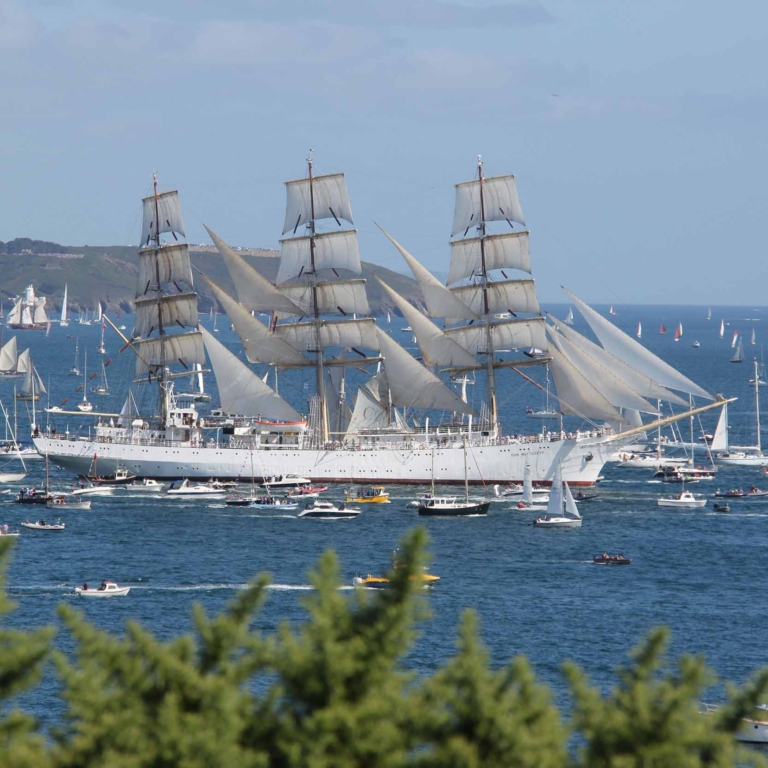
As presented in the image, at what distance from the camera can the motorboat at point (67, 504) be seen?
237 feet

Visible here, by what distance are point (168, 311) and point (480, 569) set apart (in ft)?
121

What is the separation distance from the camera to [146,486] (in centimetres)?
8206

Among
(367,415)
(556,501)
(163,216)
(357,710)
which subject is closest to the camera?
(357,710)

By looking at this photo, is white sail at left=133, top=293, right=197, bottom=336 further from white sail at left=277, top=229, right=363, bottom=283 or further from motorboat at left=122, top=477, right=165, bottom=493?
motorboat at left=122, top=477, right=165, bottom=493

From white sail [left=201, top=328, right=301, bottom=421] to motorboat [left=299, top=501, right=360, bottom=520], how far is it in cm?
1391

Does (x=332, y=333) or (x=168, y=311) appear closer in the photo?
(x=332, y=333)

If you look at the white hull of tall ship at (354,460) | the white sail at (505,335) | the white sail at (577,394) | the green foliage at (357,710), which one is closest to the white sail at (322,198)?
the white sail at (505,335)

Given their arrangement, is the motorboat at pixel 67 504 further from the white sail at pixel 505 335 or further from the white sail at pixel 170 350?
the white sail at pixel 505 335

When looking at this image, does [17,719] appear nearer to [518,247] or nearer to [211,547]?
[211,547]

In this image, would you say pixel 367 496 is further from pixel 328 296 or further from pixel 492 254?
pixel 492 254

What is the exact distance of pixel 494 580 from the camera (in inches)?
2195

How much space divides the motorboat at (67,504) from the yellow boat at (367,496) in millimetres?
13018

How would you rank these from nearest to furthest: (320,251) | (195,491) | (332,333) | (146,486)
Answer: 1. (195,491)
2. (146,486)
3. (332,333)
4. (320,251)

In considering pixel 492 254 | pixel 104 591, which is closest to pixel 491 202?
pixel 492 254
